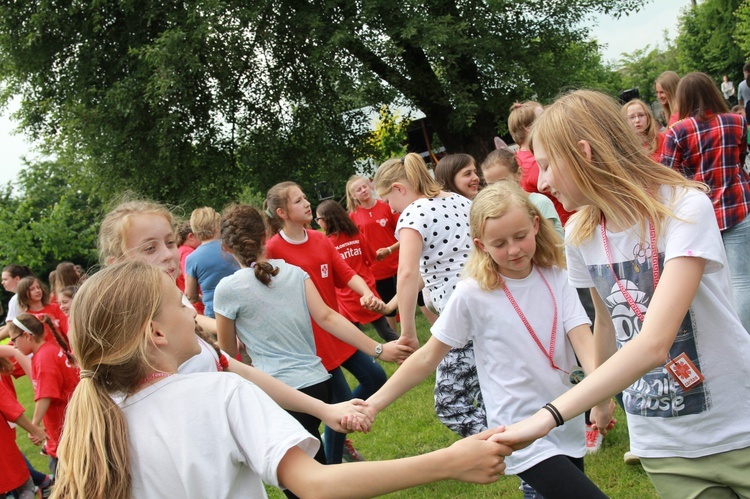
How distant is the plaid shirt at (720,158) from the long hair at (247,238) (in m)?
3.00

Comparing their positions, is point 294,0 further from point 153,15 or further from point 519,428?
point 519,428

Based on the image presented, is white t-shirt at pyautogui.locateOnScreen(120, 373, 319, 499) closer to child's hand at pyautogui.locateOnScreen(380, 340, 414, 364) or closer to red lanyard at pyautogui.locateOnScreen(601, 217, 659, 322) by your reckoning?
red lanyard at pyautogui.locateOnScreen(601, 217, 659, 322)

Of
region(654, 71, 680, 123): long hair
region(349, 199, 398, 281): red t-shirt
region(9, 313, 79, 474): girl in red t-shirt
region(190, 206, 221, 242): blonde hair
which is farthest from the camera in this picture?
region(349, 199, 398, 281): red t-shirt

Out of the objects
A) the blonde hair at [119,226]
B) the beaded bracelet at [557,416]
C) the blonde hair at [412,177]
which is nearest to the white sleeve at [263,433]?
the beaded bracelet at [557,416]

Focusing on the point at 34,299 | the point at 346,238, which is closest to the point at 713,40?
the point at 346,238

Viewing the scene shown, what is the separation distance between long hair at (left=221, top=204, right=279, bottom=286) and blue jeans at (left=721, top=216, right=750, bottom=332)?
10.4ft

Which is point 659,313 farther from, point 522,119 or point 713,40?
point 713,40

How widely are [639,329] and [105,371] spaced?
1.76 m

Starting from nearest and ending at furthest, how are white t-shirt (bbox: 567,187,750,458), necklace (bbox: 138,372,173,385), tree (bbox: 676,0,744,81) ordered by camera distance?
necklace (bbox: 138,372,173,385) → white t-shirt (bbox: 567,187,750,458) → tree (bbox: 676,0,744,81)

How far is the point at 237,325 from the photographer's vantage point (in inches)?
176

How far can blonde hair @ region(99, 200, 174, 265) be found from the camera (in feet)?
10.3

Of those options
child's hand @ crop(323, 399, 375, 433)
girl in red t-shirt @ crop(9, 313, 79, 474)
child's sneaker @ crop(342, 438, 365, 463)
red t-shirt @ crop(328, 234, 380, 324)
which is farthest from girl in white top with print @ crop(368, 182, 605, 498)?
red t-shirt @ crop(328, 234, 380, 324)

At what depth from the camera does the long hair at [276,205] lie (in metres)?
5.52

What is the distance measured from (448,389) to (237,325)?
1.43 metres
